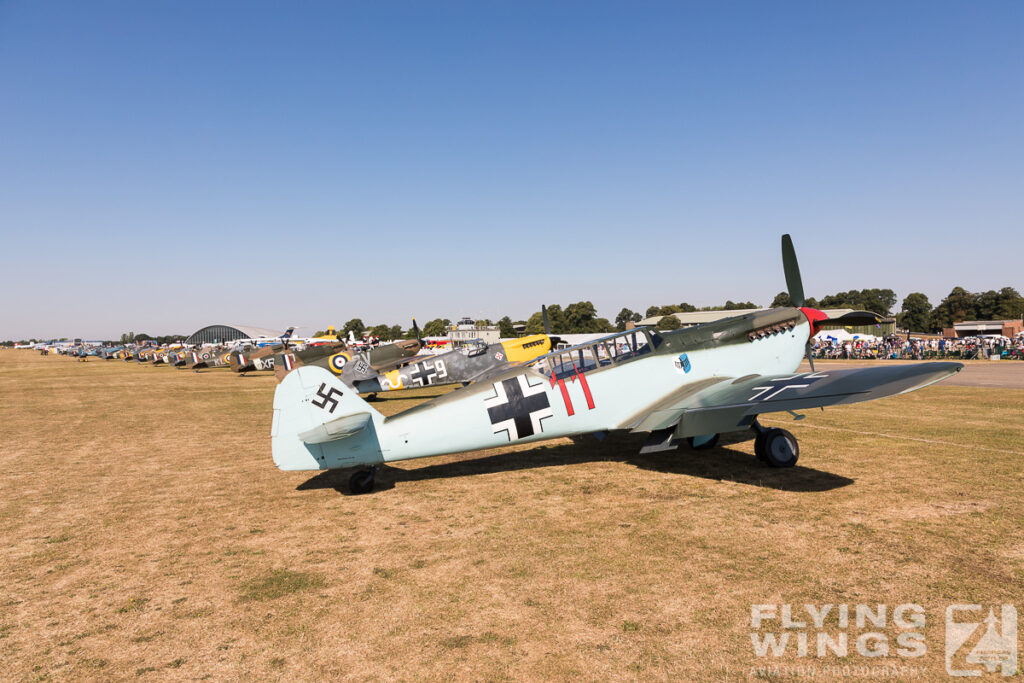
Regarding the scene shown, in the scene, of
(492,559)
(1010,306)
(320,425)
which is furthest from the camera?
(1010,306)

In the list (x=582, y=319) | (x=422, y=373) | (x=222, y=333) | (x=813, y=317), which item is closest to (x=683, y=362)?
(x=813, y=317)

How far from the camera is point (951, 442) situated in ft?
28.7

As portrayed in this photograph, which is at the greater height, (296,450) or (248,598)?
(296,450)

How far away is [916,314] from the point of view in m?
118

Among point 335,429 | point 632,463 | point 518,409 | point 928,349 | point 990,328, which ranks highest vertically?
point 335,429

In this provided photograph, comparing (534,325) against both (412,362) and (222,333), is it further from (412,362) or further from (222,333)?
(412,362)

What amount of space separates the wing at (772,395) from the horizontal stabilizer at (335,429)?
3969mm

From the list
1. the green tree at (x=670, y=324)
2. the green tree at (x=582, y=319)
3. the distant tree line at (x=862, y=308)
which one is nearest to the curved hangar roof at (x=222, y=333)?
the distant tree line at (x=862, y=308)

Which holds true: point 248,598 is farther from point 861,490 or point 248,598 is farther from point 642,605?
point 861,490

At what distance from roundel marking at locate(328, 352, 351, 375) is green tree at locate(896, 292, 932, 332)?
127314 mm

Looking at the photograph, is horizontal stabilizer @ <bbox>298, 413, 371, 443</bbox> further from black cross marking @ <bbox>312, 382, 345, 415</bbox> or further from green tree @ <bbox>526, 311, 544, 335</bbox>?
green tree @ <bbox>526, 311, 544, 335</bbox>

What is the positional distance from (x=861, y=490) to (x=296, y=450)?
7.37 meters

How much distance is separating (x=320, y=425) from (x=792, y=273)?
9.47m

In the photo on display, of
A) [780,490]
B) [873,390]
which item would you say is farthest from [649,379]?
[873,390]
